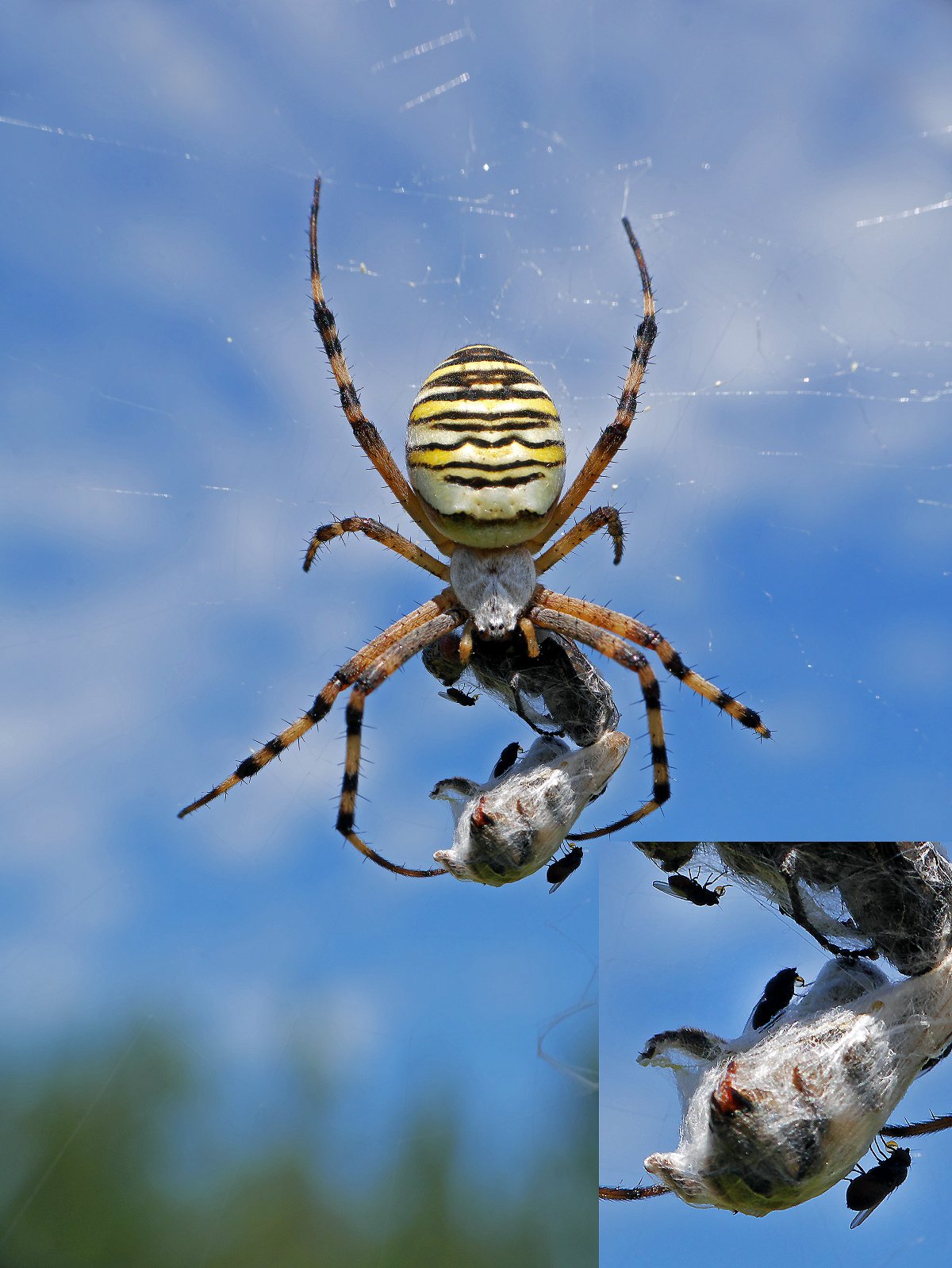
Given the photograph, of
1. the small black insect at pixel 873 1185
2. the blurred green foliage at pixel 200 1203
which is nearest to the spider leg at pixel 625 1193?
the small black insect at pixel 873 1185

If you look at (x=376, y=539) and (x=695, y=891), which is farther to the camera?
(x=376, y=539)

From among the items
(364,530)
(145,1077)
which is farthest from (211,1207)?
(364,530)

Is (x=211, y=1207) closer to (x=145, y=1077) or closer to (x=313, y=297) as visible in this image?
(x=145, y=1077)

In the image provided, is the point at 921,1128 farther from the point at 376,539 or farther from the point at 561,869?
the point at 376,539

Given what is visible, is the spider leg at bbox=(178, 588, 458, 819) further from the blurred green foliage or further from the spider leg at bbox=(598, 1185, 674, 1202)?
the blurred green foliage

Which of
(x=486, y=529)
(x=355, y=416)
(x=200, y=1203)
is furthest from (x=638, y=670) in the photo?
(x=200, y=1203)

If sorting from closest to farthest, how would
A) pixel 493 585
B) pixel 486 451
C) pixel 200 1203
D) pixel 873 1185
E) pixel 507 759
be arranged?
1. pixel 873 1185
2. pixel 507 759
3. pixel 486 451
4. pixel 493 585
5. pixel 200 1203
